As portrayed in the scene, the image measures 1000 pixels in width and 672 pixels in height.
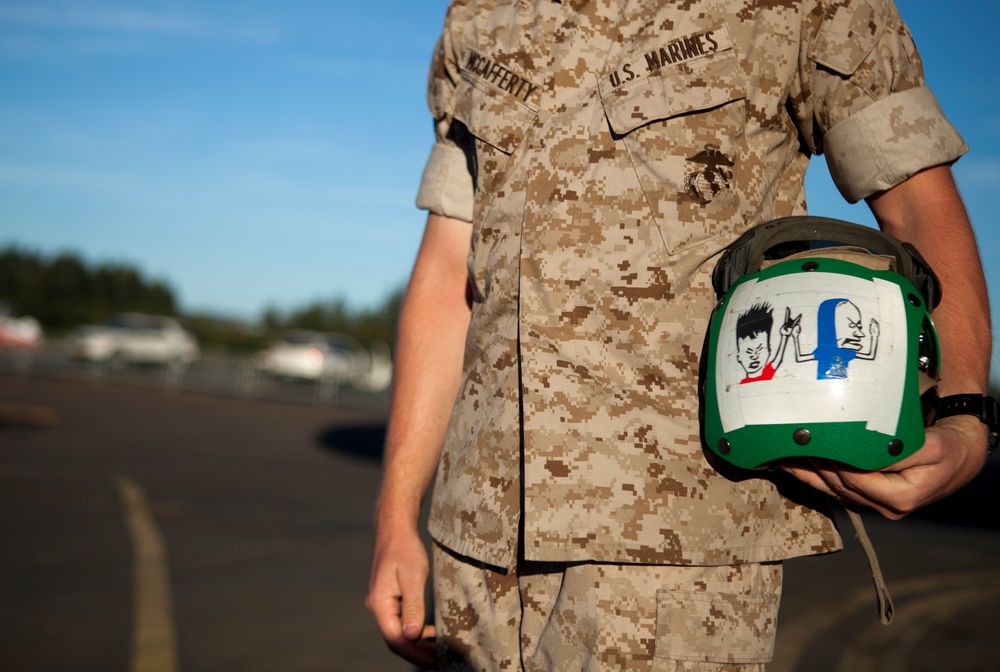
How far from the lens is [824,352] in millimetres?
1295

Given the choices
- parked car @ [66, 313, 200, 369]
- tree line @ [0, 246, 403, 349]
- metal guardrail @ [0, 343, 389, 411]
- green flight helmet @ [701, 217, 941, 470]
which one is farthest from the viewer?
tree line @ [0, 246, 403, 349]

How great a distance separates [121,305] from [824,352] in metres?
65.0

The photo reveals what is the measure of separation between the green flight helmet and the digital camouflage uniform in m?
0.10

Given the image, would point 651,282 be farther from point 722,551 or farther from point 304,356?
point 304,356

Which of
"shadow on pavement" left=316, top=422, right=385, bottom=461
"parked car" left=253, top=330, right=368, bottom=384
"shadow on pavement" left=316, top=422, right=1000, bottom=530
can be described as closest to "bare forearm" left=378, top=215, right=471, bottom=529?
"shadow on pavement" left=316, top=422, right=1000, bottom=530

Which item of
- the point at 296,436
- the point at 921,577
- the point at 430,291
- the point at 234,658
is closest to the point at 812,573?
the point at 921,577

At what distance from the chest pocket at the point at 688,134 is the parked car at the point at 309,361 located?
2709 centimetres

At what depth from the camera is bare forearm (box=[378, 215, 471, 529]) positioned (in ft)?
5.87

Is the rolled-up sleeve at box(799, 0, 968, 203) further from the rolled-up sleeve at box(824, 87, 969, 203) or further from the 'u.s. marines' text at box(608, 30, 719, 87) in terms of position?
the 'u.s. marines' text at box(608, 30, 719, 87)

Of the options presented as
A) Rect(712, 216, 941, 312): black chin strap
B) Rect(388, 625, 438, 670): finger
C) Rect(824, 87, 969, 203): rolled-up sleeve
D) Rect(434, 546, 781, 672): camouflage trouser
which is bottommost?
Rect(388, 625, 438, 670): finger

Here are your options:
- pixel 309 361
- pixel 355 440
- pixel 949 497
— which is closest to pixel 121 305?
pixel 309 361

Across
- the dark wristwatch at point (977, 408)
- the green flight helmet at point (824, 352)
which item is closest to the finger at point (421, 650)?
the green flight helmet at point (824, 352)

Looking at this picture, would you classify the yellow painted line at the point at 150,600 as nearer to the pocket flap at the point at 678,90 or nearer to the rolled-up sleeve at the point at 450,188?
the rolled-up sleeve at the point at 450,188

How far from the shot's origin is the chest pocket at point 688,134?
1.47 m
